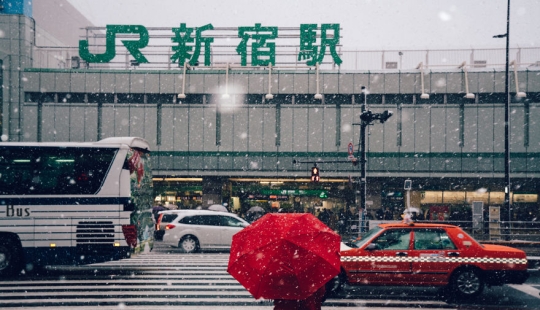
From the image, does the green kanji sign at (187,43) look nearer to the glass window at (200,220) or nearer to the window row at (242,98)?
the window row at (242,98)

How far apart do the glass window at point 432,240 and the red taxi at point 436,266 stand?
2 centimetres

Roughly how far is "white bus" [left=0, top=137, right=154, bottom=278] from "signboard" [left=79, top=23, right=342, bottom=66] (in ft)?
72.2

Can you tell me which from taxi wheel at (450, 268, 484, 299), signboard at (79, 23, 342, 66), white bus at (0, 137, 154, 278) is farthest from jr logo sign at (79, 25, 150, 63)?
taxi wheel at (450, 268, 484, 299)

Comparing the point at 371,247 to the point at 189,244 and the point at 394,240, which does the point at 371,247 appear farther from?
the point at 189,244

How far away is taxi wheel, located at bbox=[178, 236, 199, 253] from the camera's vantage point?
1967 centimetres

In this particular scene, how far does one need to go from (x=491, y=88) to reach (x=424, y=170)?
722 cm

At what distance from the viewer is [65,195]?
1349cm

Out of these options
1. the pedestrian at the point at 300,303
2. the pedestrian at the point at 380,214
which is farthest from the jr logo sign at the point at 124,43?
the pedestrian at the point at 300,303

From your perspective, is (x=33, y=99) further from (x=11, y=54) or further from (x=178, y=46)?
(x=178, y=46)

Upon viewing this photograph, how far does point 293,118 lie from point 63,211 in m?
25.1

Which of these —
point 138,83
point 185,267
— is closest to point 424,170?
point 138,83

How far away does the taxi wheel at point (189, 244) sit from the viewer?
19672 millimetres

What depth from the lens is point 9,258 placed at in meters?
13.5

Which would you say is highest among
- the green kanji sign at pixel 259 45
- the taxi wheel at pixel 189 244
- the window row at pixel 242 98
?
the green kanji sign at pixel 259 45
